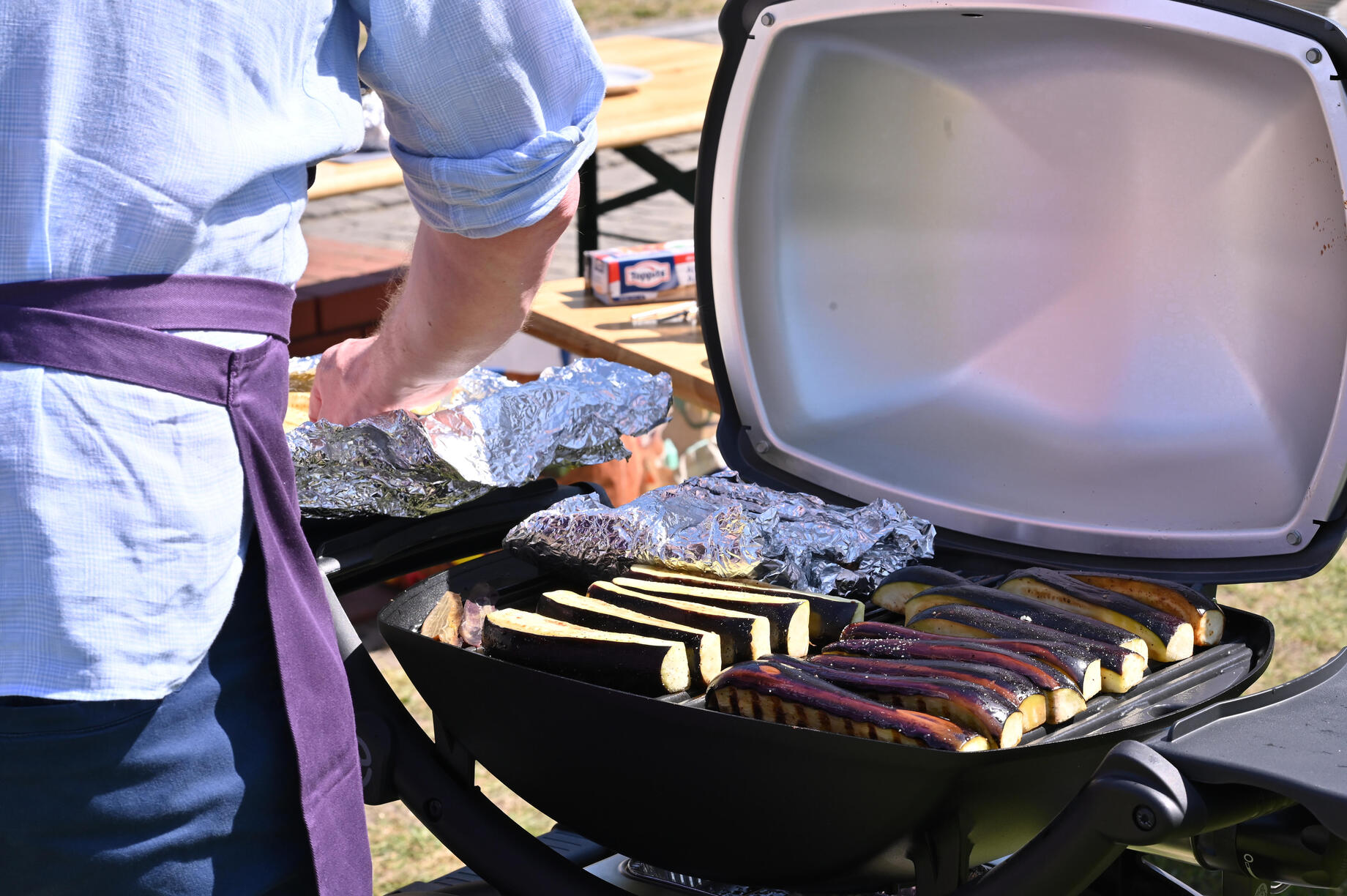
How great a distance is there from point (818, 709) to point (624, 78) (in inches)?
123

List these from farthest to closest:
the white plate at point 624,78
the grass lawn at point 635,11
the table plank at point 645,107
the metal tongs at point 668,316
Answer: the grass lawn at point 635,11
the white plate at point 624,78
the table plank at point 645,107
the metal tongs at point 668,316

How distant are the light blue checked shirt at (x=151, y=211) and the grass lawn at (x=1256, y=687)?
1.44 m

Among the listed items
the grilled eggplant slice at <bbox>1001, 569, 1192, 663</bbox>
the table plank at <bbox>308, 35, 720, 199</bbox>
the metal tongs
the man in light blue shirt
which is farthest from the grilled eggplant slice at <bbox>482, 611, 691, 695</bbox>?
the table plank at <bbox>308, 35, 720, 199</bbox>

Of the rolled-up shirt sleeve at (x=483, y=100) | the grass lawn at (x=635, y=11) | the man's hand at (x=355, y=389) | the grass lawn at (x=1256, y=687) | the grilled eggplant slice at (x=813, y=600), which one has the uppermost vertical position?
the grass lawn at (x=635, y=11)

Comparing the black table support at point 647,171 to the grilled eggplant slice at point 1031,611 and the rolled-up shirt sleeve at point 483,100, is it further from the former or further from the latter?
the rolled-up shirt sleeve at point 483,100

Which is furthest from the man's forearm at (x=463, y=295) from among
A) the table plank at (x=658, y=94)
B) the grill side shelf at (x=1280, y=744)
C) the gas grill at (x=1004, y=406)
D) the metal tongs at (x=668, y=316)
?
the table plank at (x=658, y=94)

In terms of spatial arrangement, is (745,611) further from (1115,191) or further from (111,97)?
(111,97)

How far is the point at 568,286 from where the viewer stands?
9.00 ft

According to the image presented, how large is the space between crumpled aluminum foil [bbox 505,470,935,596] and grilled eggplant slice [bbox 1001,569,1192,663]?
0.44ft

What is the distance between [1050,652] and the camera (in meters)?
1.12

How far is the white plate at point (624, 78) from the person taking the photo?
12.4 ft

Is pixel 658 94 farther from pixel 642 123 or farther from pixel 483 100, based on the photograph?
pixel 483 100

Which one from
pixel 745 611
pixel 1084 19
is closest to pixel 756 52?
pixel 1084 19

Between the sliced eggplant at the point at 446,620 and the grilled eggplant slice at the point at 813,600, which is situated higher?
the grilled eggplant slice at the point at 813,600
